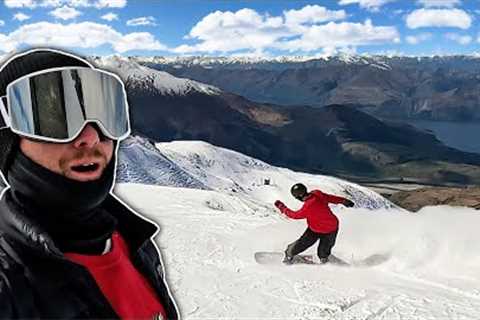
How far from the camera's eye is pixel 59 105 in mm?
1712

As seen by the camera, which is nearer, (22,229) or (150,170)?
(22,229)

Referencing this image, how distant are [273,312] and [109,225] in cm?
663

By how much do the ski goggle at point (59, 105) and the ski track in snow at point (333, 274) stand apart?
13.1 ft

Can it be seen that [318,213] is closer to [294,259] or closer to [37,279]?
[294,259]

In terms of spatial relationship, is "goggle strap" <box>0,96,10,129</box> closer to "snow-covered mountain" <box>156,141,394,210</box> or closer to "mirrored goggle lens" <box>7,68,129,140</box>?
"mirrored goggle lens" <box>7,68,129,140</box>

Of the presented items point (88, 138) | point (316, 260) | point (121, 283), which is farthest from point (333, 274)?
point (88, 138)

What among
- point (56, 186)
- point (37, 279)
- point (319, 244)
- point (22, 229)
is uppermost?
point (56, 186)

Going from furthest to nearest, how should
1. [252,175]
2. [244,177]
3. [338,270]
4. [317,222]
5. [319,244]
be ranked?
[252,175] → [244,177] → [319,244] → [317,222] → [338,270]

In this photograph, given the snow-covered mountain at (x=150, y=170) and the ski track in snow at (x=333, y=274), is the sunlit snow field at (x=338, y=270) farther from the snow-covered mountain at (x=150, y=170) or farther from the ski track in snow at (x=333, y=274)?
the snow-covered mountain at (x=150, y=170)

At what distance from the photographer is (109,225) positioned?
6.01 feet

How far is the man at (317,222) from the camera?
1081 cm

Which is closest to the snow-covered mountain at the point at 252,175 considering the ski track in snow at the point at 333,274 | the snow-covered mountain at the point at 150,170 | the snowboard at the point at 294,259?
the snow-covered mountain at the point at 150,170

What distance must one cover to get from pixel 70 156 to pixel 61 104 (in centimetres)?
16

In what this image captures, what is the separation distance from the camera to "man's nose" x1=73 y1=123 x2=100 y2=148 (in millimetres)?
1695
